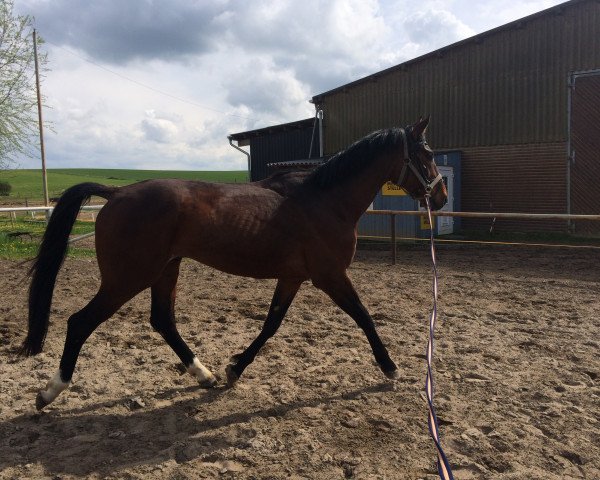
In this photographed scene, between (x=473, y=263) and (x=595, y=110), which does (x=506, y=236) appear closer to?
(x=595, y=110)

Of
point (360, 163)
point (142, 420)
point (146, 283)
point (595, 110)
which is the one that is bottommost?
point (142, 420)

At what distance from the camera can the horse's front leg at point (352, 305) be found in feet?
11.5

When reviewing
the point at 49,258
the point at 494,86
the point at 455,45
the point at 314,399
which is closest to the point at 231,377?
the point at 314,399

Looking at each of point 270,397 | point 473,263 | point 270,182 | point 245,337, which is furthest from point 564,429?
point 473,263

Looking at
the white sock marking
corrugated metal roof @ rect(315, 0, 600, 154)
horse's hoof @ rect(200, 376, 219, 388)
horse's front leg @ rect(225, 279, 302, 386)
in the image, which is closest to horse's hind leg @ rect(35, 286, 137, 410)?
the white sock marking

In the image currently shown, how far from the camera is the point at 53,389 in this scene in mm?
3141

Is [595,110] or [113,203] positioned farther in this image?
[595,110]

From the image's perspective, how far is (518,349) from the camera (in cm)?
425

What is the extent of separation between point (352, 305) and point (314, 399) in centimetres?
72

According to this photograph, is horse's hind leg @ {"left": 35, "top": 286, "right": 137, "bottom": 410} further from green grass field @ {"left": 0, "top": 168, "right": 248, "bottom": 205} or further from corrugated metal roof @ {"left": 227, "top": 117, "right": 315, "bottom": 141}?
green grass field @ {"left": 0, "top": 168, "right": 248, "bottom": 205}

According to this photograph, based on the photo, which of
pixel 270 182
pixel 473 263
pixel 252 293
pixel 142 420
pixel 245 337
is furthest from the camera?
pixel 473 263

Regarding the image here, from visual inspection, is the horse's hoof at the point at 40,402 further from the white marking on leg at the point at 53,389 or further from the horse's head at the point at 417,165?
the horse's head at the point at 417,165

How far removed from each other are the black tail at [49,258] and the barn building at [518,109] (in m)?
13.4

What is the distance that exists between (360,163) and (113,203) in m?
1.86
